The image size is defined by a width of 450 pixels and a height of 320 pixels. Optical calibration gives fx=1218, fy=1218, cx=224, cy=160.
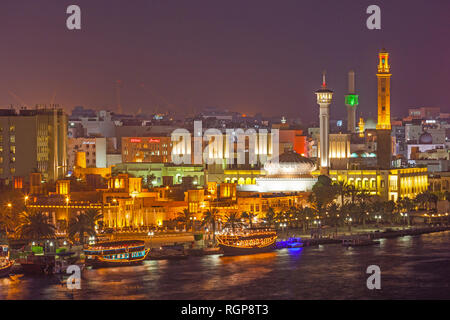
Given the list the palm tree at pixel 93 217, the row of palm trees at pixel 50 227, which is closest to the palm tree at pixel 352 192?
the palm tree at pixel 93 217

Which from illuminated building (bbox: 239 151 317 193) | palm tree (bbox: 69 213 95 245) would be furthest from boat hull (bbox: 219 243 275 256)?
illuminated building (bbox: 239 151 317 193)

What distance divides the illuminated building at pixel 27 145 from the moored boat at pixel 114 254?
21.7 metres

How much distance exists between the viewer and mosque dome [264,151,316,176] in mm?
75875

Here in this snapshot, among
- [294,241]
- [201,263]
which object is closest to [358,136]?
[294,241]

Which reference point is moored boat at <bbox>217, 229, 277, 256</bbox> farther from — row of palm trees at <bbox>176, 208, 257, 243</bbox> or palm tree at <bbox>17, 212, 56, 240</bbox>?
palm tree at <bbox>17, 212, 56, 240</bbox>

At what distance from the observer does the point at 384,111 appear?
84062 millimetres

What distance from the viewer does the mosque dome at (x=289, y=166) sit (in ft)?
249

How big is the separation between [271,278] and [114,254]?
7.85m

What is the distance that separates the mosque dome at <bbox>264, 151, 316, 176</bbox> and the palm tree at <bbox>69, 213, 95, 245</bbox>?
19894mm
